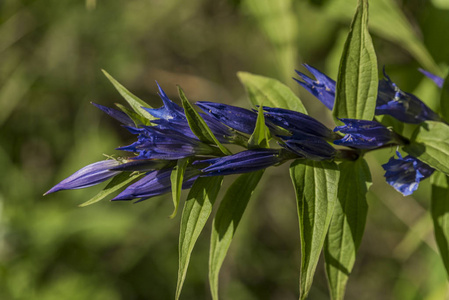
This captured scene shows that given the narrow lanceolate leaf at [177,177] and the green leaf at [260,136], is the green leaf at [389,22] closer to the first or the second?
the green leaf at [260,136]

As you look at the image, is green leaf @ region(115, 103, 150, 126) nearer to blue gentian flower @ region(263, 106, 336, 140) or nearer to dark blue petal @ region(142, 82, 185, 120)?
dark blue petal @ region(142, 82, 185, 120)

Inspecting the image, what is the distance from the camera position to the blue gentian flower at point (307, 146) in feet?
3.33

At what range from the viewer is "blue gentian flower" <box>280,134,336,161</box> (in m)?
1.02

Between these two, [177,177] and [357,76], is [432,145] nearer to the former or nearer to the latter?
[357,76]

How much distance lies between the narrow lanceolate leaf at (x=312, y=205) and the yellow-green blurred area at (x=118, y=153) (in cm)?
163

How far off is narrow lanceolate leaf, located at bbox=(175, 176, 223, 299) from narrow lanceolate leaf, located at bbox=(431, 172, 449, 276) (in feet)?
2.19

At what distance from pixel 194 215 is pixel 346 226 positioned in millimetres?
414

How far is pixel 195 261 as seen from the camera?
3.14 metres

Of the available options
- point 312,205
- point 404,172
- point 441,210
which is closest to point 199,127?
point 312,205

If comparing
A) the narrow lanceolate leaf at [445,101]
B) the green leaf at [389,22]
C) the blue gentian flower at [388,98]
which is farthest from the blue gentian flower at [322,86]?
the green leaf at [389,22]

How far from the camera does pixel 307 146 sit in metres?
1.03

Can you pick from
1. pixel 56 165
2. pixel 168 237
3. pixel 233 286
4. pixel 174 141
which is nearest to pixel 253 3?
pixel 174 141

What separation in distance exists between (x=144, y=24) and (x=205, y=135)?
2.71 metres

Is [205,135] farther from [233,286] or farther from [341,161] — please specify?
[233,286]
